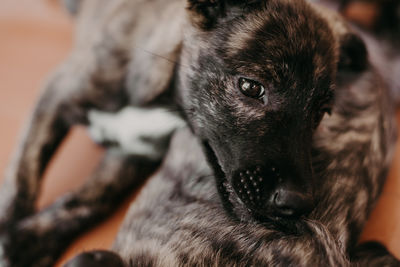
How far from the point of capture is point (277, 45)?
4.58ft

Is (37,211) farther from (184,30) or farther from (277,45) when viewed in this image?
(277,45)

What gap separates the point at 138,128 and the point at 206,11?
2.06 feet

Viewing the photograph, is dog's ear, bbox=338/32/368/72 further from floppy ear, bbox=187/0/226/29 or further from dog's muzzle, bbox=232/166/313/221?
dog's muzzle, bbox=232/166/313/221

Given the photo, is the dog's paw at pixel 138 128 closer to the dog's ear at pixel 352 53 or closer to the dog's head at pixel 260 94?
the dog's head at pixel 260 94

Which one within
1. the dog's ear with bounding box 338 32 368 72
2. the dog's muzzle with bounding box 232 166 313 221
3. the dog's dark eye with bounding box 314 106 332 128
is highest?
the dog's ear with bounding box 338 32 368 72

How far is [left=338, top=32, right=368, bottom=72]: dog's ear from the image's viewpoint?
5.72 feet

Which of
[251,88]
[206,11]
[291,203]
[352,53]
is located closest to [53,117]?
[206,11]

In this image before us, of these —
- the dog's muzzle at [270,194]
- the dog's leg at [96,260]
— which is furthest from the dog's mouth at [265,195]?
the dog's leg at [96,260]

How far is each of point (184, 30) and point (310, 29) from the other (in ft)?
1.63

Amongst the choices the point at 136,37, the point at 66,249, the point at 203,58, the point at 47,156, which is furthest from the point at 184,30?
the point at 66,249

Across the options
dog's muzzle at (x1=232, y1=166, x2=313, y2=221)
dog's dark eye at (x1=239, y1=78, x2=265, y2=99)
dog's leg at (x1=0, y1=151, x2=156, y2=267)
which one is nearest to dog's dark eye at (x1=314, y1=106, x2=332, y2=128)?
dog's dark eye at (x1=239, y1=78, x2=265, y2=99)

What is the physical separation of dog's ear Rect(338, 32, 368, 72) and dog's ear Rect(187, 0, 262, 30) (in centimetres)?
53

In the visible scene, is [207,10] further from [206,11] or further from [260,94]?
[260,94]

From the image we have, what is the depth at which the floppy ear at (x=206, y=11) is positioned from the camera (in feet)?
5.10
